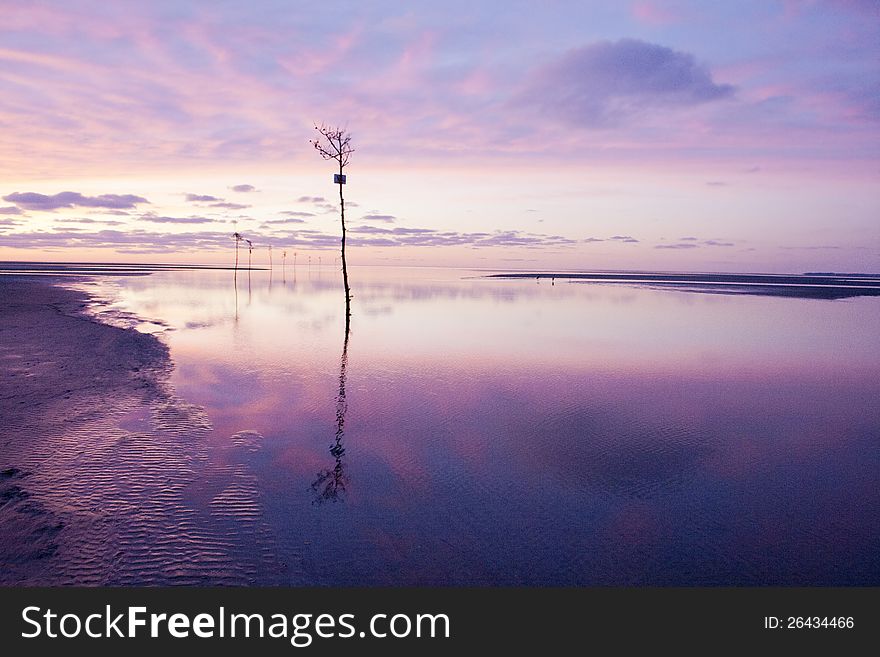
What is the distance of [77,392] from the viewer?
13.7m

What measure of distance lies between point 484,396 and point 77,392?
431 inches

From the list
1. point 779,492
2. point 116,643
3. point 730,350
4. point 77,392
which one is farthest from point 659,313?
point 116,643

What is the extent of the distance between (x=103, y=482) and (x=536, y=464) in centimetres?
738

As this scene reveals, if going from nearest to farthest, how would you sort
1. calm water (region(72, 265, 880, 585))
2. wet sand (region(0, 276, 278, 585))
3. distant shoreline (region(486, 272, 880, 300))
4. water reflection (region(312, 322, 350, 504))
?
wet sand (region(0, 276, 278, 585)) → calm water (region(72, 265, 880, 585)) → water reflection (region(312, 322, 350, 504)) → distant shoreline (region(486, 272, 880, 300))

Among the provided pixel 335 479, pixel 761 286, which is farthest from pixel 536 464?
pixel 761 286

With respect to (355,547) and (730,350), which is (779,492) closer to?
(355,547)

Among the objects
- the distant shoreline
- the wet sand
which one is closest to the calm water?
the wet sand

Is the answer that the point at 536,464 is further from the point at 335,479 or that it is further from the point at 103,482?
the point at 103,482

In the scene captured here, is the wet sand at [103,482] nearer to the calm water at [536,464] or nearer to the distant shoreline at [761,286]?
the calm water at [536,464]

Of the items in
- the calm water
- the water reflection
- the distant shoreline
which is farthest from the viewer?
the distant shoreline

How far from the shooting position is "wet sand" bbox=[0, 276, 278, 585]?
6.08 meters

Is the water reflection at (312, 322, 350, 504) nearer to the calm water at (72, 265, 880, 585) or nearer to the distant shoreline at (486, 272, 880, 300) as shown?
the calm water at (72, 265, 880, 585)

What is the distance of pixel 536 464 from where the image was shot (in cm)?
980

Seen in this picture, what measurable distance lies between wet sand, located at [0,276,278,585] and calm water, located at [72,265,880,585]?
1.08 feet
